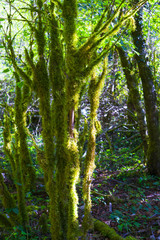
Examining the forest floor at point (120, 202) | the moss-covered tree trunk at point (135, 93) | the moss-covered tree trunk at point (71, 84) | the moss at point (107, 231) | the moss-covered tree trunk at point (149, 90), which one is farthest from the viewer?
the moss-covered tree trunk at point (135, 93)

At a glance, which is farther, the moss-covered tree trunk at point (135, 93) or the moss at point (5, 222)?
the moss-covered tree trunk at point (135, 93)

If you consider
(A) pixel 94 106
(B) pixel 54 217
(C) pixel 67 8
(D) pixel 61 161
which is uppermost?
(C) pixel 67 8

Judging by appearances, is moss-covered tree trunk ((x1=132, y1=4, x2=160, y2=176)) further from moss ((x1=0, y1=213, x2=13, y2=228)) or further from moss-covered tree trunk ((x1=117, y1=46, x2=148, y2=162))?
moss ((x1=0, y1=213, x2=13, y2=228))

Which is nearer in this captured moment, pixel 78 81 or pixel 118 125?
pixel 78 81

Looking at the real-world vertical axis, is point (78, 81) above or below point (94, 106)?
above

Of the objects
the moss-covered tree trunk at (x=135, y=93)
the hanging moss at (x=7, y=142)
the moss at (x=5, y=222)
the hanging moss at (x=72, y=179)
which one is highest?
the moss-covered tree trunk at (x=135, y=93)

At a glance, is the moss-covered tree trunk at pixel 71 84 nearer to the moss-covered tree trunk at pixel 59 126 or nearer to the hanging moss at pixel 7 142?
the moss-covered tree trunk at pixel 59 126

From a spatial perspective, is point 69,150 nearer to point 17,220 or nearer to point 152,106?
point 17,220

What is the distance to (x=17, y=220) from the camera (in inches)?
93.4

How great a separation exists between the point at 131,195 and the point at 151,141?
5.15 ft

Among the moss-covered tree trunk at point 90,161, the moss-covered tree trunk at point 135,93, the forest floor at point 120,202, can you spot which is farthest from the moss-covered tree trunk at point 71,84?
the moss-covered tree trunk at point 135,93

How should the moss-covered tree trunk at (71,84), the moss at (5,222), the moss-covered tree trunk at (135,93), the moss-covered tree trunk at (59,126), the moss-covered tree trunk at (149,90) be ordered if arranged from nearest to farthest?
the moss-covered tree trunk at (71,84) < the moss-covered tree trunk at (59,126) < the moss at (5,222) < the moss-covered tree trunk at (149,90) < the moss-covered tree trunk at (135,93)

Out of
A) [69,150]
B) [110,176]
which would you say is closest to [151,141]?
[110,176]

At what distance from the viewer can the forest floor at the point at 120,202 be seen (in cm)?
292
